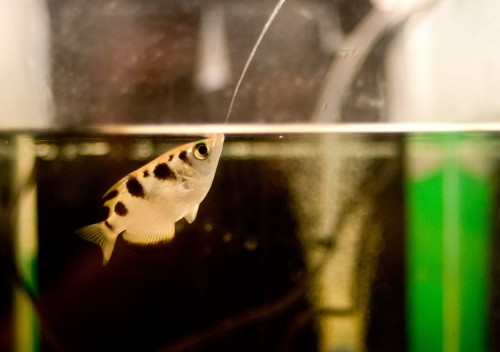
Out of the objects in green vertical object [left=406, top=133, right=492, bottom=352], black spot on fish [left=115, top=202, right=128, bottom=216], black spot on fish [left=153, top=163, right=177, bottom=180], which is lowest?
green vertical object [left=406, top=133, right=492, bottom=352]

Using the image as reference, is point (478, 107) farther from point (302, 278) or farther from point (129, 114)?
point (129, 114)

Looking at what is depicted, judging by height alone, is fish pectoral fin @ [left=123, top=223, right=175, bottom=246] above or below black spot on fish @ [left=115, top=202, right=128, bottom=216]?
below

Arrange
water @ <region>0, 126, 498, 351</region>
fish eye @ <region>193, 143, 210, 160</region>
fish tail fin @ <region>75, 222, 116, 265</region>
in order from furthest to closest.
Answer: water @ <region>0, 126, 498, 351</region> < fish tail fin @ <region>75, 222, 116, 265</region> < fish eye @ <region>193, 143, 210, 160</region>

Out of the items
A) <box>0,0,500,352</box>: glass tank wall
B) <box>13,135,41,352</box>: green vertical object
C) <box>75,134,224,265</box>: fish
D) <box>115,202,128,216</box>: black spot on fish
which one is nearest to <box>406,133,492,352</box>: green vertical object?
<box>0,0,500,352</box>: glass tank wall

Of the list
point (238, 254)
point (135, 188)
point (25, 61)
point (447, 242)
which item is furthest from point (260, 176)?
point (25, 61)

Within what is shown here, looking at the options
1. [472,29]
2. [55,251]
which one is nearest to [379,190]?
[472,29]

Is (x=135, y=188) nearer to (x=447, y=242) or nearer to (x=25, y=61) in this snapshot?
(x=25, y=61)

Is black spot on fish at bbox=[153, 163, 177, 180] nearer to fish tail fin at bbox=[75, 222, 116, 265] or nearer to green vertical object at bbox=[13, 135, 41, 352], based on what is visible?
fish tail fin at bbox=[75, 222, 116, 265]

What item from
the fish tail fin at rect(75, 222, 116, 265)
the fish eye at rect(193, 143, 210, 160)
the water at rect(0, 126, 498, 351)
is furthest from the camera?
the water at rect(0, 126, 498, 351)
